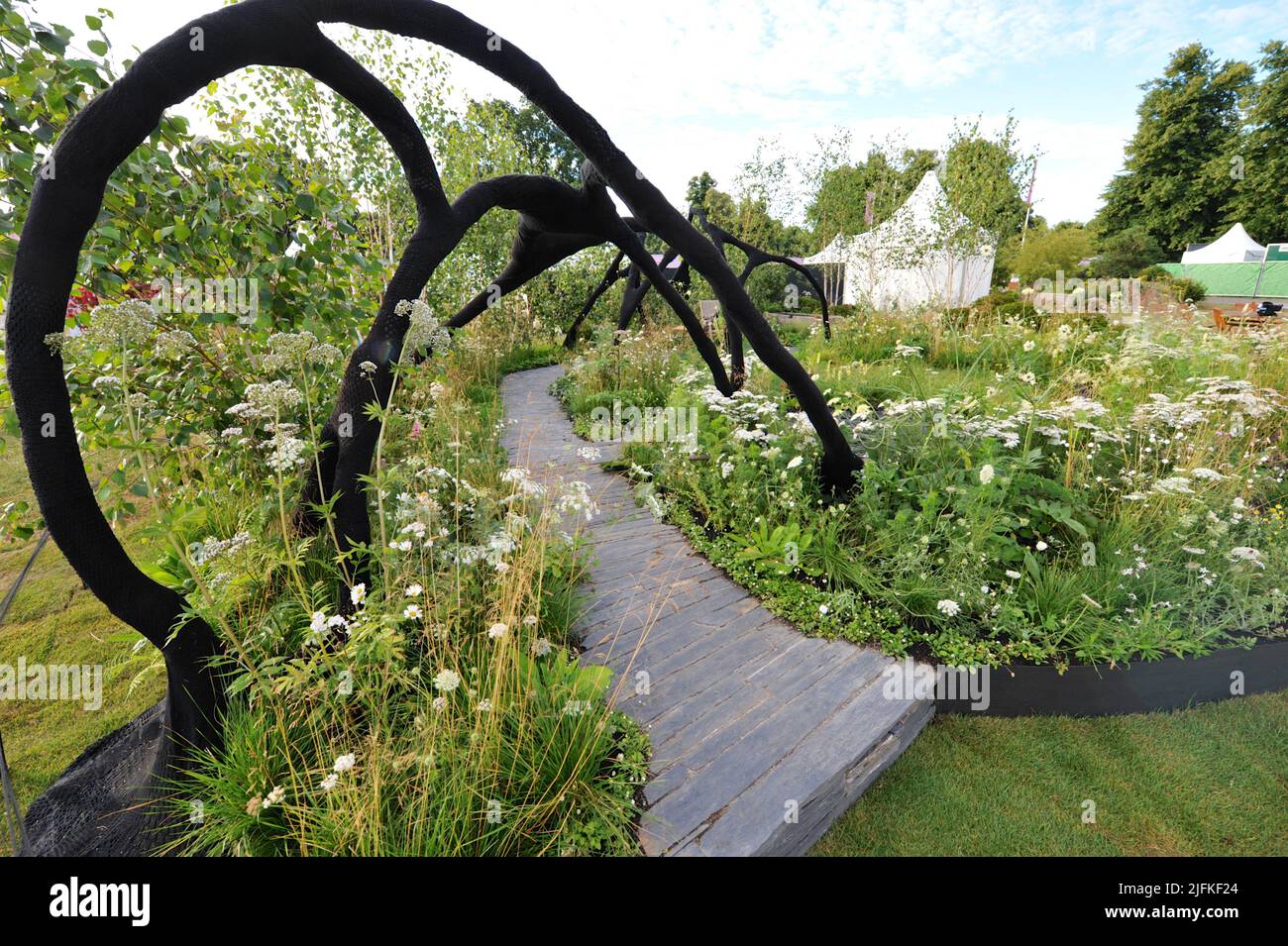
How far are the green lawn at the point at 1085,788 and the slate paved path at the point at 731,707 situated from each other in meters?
0.15

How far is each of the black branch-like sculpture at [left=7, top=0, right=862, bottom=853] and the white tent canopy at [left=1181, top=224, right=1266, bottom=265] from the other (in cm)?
3551

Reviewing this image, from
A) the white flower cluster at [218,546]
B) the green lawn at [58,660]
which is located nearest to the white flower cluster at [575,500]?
the white flower cluster at [218,546]

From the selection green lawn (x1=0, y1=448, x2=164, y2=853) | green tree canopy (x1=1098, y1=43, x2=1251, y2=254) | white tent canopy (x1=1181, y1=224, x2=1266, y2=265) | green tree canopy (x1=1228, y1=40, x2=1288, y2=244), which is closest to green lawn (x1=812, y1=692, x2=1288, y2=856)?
green lawn (x1=0, y1=448, x2=164, y2=853)

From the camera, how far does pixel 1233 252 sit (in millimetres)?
24172

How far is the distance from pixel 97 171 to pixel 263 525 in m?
1.78

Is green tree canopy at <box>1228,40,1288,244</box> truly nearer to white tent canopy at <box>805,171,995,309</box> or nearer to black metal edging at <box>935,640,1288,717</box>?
white tent canopy at <box>805,171,995,309</box>

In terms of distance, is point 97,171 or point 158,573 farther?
point 158,573

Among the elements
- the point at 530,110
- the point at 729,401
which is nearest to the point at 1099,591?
the point at 729,401

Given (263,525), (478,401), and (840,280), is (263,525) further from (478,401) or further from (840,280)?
(840,280)

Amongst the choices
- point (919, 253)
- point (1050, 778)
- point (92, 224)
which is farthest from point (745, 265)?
point (92, 224)

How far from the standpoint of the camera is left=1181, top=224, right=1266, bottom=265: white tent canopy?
23891 mm

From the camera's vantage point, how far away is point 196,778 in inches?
75.7

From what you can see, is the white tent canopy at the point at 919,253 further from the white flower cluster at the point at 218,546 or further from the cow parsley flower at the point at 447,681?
the white flower cluster at the point at 218,546

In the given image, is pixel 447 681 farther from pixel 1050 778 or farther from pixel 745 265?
pixel 745 265
